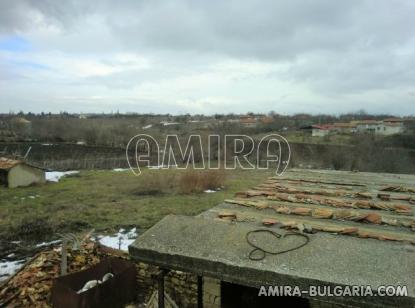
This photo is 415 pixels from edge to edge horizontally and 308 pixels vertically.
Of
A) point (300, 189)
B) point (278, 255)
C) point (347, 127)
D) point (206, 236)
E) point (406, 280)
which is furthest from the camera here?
point (347, 127)

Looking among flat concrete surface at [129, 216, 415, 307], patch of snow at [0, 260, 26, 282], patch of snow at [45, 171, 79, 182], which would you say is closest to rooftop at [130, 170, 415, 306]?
flat concrete surface at [129, 216, 415, 307]

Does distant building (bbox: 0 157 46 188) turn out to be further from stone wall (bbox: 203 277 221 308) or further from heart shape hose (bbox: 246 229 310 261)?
heart shape hose (bbox: 246 229 310 261)

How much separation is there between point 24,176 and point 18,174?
0.43 m

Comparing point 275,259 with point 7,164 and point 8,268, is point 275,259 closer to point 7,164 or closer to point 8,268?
point 8,268

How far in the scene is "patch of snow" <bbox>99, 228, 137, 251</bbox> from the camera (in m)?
10.2

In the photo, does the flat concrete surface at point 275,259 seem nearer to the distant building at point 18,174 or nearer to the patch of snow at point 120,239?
the patch of snow at point 120,239

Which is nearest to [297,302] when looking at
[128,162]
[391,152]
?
[391,152]

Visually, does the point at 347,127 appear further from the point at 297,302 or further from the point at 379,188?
the point at 297,302

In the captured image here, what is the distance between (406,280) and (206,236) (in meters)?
1.05

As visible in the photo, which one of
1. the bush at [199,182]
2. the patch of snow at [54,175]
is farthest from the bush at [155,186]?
the patch of snow at [54,175]

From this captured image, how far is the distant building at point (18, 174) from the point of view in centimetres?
2042

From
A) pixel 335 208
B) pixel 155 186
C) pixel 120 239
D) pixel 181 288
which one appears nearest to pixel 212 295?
pixel 335 208

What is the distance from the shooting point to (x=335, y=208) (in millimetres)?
3676

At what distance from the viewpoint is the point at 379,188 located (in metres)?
5.16
